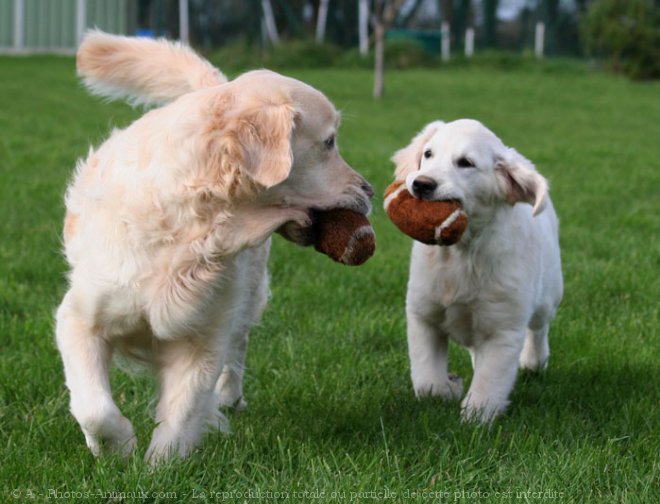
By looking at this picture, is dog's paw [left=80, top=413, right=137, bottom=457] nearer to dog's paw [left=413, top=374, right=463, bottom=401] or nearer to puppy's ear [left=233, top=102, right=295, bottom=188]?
puppy's ear [left=233, top=102, right=295, bottom=188]

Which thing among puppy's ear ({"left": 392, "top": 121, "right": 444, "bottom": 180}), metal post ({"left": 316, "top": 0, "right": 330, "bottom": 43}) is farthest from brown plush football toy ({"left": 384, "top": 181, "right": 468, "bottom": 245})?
metal post ({"left": 316, "top": 0, "right": 330, "bottom": 43})

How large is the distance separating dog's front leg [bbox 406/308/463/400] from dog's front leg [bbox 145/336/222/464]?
98 cm

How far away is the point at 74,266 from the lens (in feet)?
10.7

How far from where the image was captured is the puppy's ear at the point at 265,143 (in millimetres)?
2812

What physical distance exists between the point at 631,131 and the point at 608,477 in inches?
428

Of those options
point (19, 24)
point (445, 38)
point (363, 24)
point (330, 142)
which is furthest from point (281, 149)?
point (19, 24)

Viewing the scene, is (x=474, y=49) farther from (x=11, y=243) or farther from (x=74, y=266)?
(x=74, y=266)

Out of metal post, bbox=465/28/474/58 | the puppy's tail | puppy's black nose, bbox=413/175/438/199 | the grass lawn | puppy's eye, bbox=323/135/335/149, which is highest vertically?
the puppy's tail

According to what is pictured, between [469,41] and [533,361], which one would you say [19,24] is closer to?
[469,41]

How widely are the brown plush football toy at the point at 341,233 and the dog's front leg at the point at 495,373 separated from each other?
90cm

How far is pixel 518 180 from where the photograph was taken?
377 cm

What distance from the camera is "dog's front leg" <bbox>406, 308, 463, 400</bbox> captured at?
12.8ft

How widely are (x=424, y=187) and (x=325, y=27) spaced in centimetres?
2404

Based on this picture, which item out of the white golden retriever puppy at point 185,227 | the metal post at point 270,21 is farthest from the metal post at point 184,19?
the white golden retriever puppy at point 185,227
